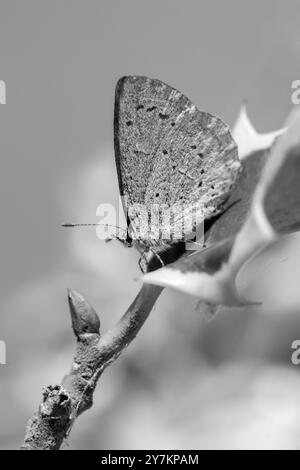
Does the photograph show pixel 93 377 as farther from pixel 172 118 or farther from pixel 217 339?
pixel 217 339

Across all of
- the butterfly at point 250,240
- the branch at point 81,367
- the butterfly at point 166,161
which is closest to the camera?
the butterfly at point 250,240

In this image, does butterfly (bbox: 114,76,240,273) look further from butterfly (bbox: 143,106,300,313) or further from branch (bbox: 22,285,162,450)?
butterfly (bbox: 143,106,300,313)

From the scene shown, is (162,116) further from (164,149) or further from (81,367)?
(81,367)

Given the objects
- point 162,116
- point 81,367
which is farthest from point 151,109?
point 81,367

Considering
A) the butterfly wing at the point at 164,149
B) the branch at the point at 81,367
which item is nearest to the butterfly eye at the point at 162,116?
the butterfly wing at the point at 164,149

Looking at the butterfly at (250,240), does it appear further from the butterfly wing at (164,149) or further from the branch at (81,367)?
the butterfly wing at (164,149)

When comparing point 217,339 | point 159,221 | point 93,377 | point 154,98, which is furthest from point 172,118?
point 217,339

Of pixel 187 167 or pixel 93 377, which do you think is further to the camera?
pixel 187 167
